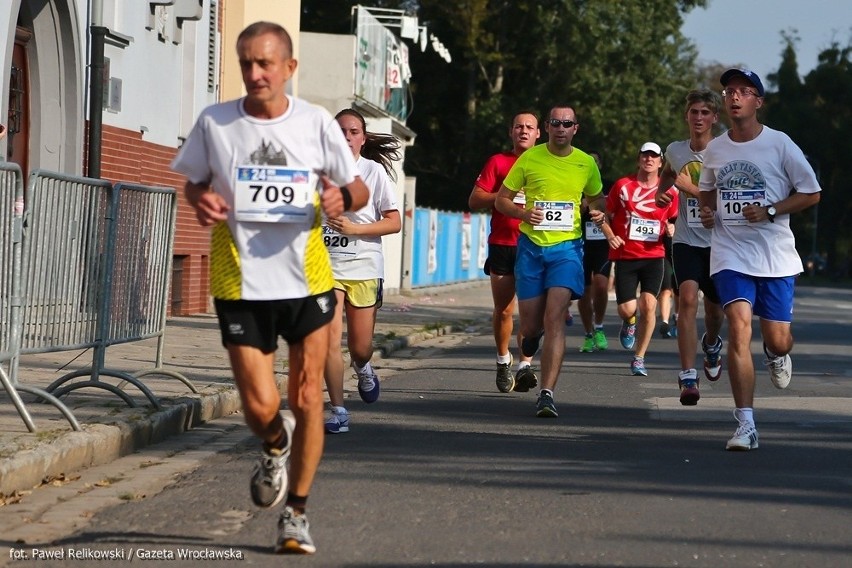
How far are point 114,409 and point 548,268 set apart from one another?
2992 mm

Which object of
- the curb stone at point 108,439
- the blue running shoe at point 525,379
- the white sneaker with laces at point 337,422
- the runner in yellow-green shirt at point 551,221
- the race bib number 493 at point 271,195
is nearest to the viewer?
the race bib number 493 at point 271,195

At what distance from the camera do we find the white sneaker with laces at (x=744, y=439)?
902cm

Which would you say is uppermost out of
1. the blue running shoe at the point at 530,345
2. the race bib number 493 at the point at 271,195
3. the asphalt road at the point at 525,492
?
the race bib number 493 at the point at 271,195

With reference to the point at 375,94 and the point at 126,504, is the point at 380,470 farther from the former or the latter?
the point at 375,94

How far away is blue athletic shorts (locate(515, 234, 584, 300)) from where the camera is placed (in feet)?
35.7

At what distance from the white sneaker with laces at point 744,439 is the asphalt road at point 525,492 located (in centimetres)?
Result: 6

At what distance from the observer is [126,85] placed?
1919 cm

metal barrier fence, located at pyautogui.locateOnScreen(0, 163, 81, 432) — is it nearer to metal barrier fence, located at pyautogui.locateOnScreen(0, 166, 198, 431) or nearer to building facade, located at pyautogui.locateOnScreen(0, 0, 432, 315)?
metal barrier fence, located at pyautogui.locateOnScreen(0, 166, 198, 431)

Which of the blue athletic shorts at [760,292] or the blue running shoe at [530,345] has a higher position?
the blue athletic shorts at [760,292]

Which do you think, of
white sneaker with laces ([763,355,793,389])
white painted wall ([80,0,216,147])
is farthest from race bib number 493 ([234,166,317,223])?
white painted wall ([80,0,216,147])

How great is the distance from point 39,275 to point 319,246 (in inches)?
118

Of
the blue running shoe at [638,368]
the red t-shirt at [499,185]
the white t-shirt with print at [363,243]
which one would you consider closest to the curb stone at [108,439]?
the white t-shirt with print at [363,243]

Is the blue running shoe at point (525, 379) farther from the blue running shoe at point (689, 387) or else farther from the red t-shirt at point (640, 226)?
the red t-shirt at point (640, 226)

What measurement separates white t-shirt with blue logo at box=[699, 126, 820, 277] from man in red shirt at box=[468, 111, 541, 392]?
2806 mm
